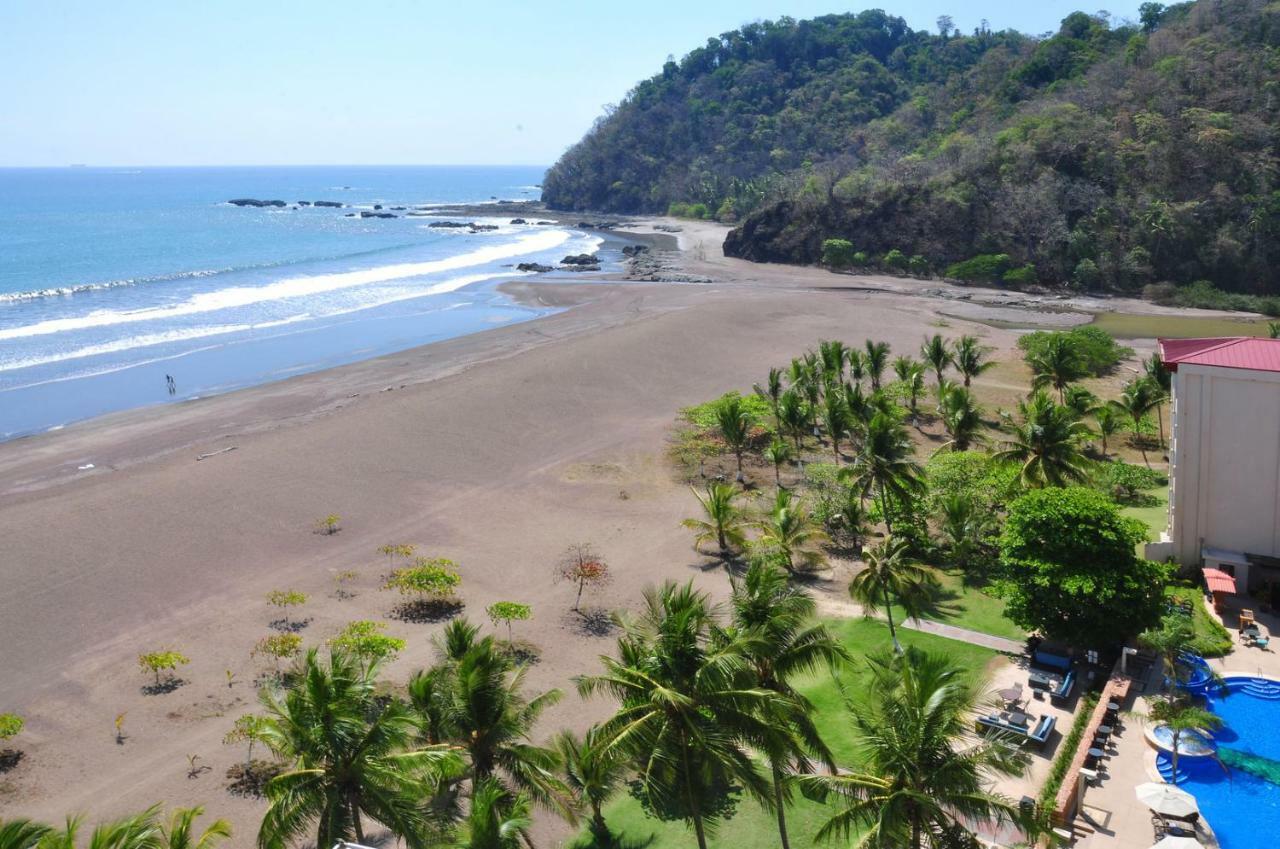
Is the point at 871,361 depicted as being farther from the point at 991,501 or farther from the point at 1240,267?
the point at 1240,267

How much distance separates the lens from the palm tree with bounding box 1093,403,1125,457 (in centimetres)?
3972

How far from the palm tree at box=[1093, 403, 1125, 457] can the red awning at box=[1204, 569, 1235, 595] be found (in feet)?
49.4

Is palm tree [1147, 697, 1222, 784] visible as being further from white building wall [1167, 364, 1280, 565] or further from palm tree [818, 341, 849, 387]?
palm tree [818, 341, 849, 387]

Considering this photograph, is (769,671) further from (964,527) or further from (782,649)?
(964,527)

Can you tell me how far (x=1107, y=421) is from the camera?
39.7 m

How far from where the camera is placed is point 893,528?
31.1m

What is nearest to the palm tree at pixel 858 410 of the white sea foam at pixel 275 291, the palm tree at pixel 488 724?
the palm tree at pixel 488 724

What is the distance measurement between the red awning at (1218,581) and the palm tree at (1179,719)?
204 inches

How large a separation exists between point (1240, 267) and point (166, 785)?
83268 mm

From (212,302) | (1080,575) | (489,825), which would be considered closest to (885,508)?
(1080,575)

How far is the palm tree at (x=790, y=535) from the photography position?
2936 centimetres

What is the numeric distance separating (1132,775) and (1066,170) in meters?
81.2

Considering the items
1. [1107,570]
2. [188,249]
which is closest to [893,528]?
[1107,570]

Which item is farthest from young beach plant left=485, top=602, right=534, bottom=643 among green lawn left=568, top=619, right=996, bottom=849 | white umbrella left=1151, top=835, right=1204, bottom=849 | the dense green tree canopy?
white umbrella left=1151, top=835, right=1204, bottom=849
